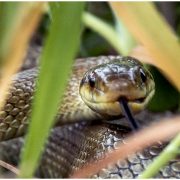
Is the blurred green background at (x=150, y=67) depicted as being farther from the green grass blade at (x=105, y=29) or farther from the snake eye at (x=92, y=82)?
the snake eye at (x=92, y=82)

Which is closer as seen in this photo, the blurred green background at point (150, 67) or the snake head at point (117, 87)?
the snake head at point (117, 87)

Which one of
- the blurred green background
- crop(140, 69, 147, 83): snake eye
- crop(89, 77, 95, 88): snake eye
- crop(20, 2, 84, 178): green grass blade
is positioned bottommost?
the blurred green background

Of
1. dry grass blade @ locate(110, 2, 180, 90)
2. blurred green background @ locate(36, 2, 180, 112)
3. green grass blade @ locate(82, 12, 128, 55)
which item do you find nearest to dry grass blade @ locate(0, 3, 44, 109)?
dry grass blade @ locate(110, 2, 180, 90)

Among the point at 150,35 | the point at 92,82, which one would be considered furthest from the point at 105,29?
the point at 150,35

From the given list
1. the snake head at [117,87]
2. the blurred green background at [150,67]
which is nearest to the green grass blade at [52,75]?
the snake head at [117,87]

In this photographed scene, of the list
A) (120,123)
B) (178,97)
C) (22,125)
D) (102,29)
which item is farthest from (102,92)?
(102,29)

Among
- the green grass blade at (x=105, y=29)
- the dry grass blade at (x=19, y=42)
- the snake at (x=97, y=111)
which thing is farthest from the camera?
the green grass blade at (x=105, y=29)

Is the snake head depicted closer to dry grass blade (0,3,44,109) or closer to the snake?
the snake
